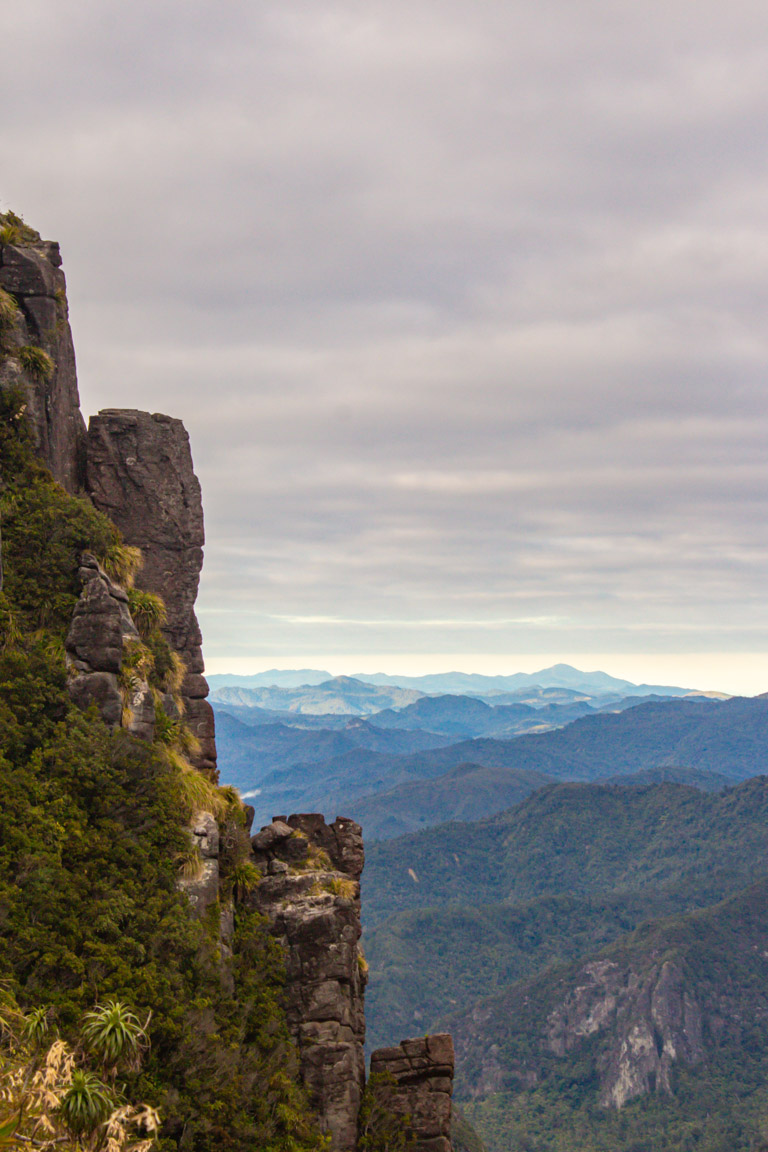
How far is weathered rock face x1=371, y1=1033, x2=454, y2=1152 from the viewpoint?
35.1m

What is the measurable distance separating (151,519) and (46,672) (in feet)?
43.4

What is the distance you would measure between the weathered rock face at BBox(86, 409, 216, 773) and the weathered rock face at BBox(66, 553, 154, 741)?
8314 mm

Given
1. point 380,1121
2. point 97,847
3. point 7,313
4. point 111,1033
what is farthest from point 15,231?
point 380,1121

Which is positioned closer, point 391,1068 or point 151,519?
point 391,1068

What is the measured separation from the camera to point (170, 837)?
98.8 feet

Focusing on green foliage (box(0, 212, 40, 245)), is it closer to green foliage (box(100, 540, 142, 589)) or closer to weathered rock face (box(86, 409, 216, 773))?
weathered rock face (box(86, 409, 216, 773))

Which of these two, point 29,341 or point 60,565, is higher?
point 29,341

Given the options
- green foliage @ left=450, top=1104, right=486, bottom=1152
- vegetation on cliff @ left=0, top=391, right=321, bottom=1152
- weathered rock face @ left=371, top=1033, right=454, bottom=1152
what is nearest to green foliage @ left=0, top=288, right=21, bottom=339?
vegetation on cliff @ left=0, top=391, right=321, bottom=1152

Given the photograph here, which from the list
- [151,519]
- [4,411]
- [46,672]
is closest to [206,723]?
[151,519]

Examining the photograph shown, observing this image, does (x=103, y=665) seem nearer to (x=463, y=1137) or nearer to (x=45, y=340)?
(x=45, y=340)

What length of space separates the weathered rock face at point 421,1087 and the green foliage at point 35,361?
3040cm

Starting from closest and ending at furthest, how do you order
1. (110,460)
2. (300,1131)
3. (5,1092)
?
(5,1092) → (300,1131) → (110,460)

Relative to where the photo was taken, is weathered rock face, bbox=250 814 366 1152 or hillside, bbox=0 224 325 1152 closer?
hillside, bbox=0 224 325 1152

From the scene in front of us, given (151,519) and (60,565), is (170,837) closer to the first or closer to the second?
(60,565)
